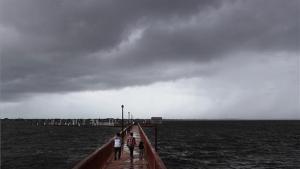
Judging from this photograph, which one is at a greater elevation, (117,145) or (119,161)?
(117,145)

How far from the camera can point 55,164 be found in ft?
134

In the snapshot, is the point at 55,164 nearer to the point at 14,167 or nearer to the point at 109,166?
the point at 14,167

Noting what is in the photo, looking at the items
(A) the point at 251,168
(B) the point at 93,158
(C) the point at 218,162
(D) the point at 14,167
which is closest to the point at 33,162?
(D) the point at 14,167

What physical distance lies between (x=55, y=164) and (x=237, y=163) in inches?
750

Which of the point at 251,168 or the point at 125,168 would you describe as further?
the point at 251,168

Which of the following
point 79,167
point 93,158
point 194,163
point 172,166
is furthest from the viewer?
point 194,163

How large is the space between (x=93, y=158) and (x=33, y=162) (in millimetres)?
29424

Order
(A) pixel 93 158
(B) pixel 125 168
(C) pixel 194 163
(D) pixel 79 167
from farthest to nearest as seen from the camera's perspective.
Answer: (C) pixel 194 163
(B) pixel 125 168
(A) pixel 93 158
(D) pixel 79 167

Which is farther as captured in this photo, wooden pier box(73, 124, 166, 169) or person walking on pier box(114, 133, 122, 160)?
person walking on pier box(114, 133, 122, 160)

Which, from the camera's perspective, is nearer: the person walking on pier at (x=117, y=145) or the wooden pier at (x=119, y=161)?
the wooden pier at (x=119, y=161)

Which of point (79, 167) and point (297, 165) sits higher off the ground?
point (79, 167)

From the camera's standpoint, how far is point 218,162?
4309 cm

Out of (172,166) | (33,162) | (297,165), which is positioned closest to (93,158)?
(172,166)

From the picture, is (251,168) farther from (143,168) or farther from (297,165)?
(143,168)
